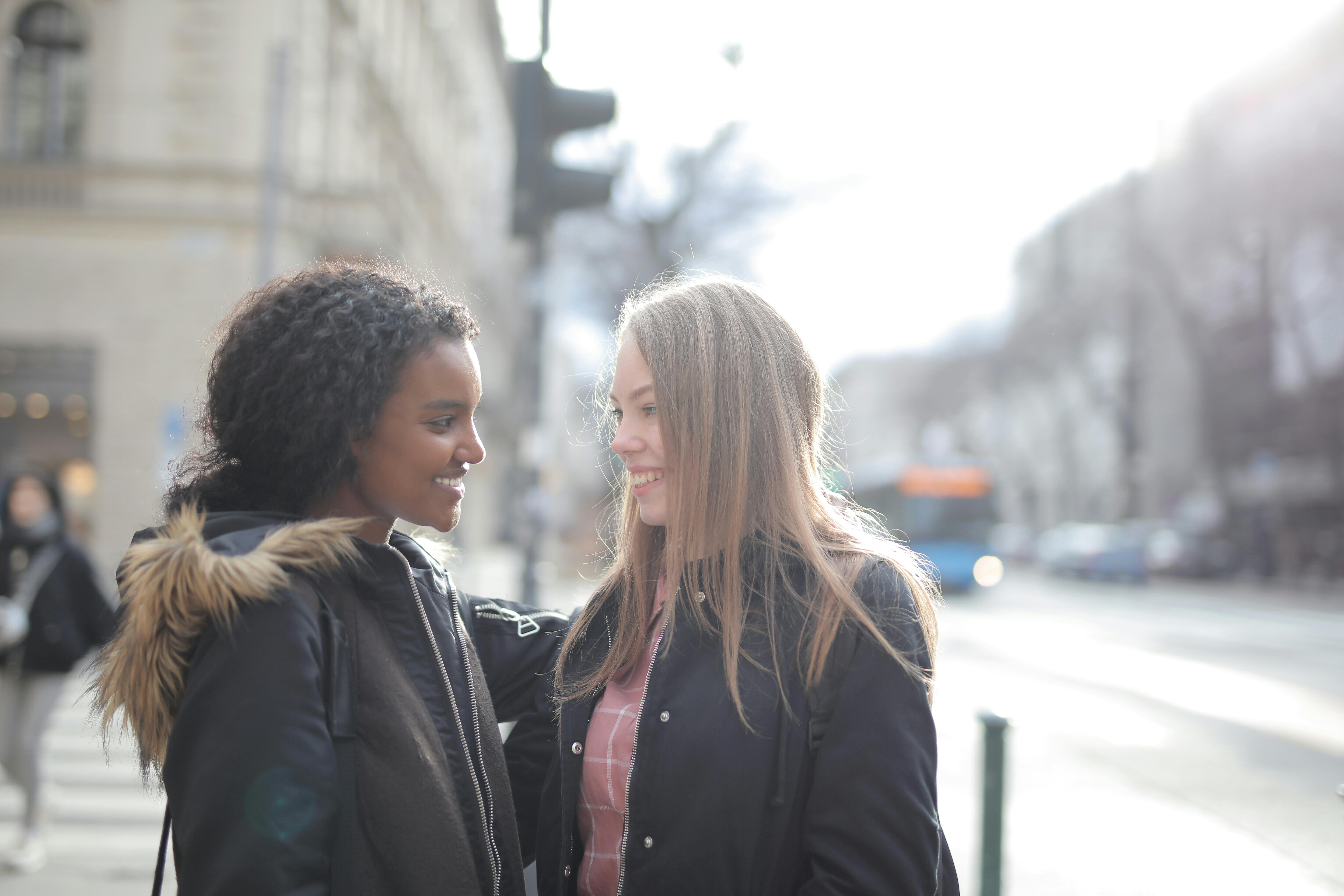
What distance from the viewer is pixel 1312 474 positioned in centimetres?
2970

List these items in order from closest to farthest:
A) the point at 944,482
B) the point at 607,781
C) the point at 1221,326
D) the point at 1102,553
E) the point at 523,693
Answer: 1. the point at 607,781
2. the point at 523,693
3. the point at 944,482
4. the point at 1221,326
5. the point at 1102,553

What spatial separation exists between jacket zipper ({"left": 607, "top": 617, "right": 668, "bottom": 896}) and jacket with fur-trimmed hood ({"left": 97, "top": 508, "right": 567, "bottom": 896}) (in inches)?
7.3

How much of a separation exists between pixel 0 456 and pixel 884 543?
16211 mm

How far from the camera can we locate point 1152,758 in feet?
23.9

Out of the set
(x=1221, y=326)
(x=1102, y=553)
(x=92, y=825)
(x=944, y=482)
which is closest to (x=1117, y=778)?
(x=92, y=825)

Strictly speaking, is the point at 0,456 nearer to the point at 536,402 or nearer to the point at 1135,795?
the point at 536,402

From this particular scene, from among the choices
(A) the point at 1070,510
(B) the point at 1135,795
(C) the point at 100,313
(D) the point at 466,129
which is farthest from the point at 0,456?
(A) the point at 1070,510

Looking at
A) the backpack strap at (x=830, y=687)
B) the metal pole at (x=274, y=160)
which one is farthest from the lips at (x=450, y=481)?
the metal pole at (x=274, y=160)

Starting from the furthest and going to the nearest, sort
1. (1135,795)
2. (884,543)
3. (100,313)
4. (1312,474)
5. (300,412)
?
1. (1312,474)
2. (100,313)
3. (1135,795)
4. (884,543)
5. (300,412)

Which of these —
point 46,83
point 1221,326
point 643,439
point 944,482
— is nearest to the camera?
point 643,439

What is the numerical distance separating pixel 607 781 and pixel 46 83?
16.9 metres

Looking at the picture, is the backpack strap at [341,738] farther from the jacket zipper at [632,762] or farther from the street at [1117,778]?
the street at [1117,778]

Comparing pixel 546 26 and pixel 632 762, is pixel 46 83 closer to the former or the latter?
pixel 546 26

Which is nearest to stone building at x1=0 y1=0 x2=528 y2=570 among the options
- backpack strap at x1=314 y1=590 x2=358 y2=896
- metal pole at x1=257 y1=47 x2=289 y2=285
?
metal pole at x1=257 y1=47 x2=289 y2=285
